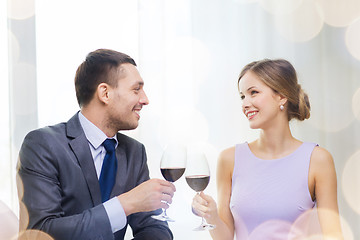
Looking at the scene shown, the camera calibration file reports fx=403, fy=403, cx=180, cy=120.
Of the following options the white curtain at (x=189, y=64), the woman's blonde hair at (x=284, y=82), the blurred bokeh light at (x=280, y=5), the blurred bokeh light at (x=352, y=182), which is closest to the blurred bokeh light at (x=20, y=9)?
the white curtain at (x=189, y=64)

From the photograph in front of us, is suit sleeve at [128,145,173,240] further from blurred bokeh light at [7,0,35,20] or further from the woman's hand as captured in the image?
blurred bokeh light at [7,0,35,20]

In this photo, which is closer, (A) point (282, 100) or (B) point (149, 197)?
(B) point (149, 197)

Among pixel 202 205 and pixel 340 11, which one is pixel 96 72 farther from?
pixel 340 11

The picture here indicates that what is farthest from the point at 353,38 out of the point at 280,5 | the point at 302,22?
the point at 280,5

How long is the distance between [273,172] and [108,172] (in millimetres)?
783

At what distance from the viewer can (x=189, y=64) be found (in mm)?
2422

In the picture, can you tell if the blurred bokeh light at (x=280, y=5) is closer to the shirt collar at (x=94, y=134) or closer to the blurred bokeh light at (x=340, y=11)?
the blurred bokeh light at (x=340, y=11)

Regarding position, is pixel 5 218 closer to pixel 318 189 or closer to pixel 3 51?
pixel 3 51

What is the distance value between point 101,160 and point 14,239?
43 centimetres

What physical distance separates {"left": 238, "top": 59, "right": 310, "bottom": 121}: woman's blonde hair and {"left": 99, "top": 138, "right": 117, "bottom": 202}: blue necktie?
754 mm

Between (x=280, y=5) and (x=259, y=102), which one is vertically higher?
(x=280, y=5)

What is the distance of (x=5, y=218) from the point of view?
1.43 metres

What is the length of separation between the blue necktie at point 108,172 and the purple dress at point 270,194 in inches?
23.7

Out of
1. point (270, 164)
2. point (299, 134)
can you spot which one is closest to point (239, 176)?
point (270, 164)
